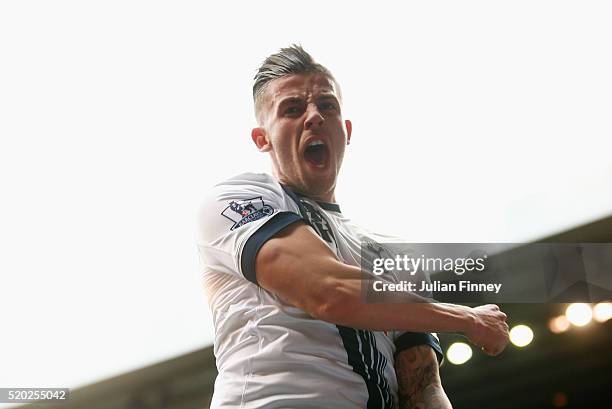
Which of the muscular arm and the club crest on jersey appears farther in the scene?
the muscular arm

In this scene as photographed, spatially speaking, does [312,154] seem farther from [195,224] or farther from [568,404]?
[568,404]

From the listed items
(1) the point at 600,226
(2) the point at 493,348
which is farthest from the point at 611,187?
(2) the point at 493,348

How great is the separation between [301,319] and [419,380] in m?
0.38

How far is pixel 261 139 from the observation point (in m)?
2.01

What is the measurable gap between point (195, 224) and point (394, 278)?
0.51 m

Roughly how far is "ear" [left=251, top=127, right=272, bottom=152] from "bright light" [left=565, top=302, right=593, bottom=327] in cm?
263

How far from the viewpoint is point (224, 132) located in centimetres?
272

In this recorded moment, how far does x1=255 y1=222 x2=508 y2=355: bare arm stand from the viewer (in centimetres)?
130

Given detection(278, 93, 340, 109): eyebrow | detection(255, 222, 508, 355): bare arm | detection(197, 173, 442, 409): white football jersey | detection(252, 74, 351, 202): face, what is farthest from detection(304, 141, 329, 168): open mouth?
detection(255, 222, 508, 355): bare arm

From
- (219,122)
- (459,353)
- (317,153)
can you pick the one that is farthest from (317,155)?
(459,353)

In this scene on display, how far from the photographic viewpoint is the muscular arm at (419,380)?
156 cm

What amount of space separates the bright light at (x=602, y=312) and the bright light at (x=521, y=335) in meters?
0.39

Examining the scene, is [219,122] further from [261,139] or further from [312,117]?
[312,117]

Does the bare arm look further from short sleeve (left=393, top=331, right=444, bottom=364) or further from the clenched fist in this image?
short sleeve (left=393, top=331, right=444, bottom=364)
